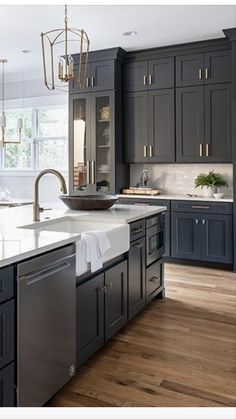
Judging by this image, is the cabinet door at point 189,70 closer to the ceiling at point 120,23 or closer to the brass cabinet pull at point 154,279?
the ceiling at point 120,23

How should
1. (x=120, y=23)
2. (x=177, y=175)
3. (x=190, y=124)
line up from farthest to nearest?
(x=177, y=175) < (x=190, y=124) < (x=120, y=23)

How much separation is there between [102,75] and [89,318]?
3.90 m

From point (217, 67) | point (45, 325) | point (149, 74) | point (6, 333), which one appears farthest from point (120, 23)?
point (6, 333)

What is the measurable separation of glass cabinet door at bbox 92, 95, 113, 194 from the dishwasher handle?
3518mm

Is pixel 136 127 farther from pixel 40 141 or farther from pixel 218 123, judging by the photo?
pixel 40 141

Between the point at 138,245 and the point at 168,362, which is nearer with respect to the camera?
the point at 168,362

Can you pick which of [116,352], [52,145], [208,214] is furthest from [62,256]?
[52,145]

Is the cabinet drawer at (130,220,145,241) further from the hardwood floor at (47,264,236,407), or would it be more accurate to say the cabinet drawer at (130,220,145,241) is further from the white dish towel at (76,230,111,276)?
the hardwood floor at (47,264,236,407)

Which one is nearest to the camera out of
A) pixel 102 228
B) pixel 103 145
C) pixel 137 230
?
pixel 102 228

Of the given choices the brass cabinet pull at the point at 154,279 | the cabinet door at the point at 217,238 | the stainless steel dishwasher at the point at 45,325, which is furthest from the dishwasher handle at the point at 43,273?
the cabinet door at the point at 217,238

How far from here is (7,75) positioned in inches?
259

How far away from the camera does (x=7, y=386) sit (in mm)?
1546

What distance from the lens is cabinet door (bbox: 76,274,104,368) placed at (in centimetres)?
218

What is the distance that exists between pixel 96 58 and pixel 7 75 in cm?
201
